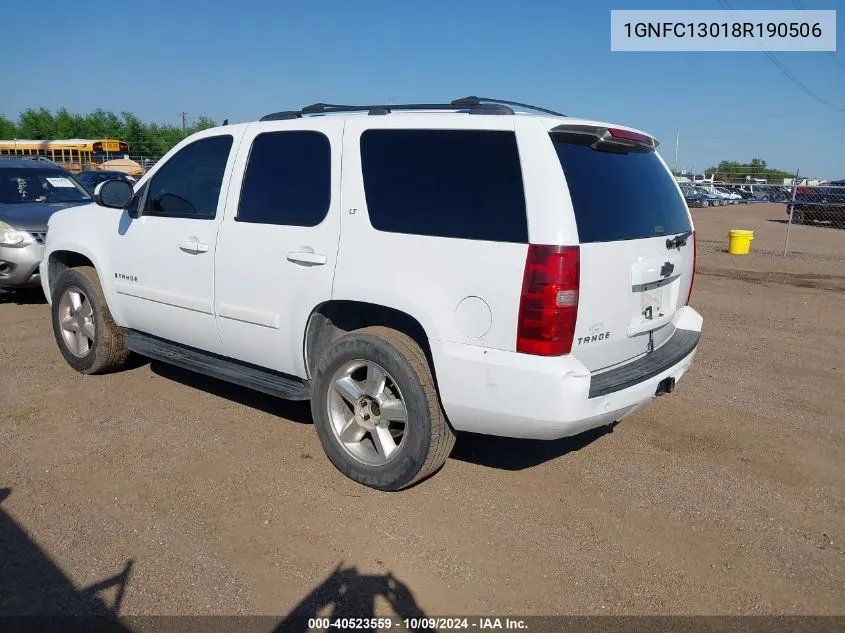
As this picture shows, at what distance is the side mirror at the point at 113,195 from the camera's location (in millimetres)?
5133

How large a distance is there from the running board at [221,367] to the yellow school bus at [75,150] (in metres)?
44.1

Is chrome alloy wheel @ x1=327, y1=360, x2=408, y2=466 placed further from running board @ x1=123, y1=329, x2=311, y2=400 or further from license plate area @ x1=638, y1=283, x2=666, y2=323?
license plate area @ x1=638, y1=283, x2=666, y2=323

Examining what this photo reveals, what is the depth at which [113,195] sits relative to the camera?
516 centimetres

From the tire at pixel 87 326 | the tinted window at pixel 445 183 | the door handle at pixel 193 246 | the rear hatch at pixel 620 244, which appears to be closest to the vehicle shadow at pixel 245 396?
the tire at pixel 87 326

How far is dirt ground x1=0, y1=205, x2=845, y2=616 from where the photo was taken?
9.87 ft

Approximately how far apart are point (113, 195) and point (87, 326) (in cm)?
115

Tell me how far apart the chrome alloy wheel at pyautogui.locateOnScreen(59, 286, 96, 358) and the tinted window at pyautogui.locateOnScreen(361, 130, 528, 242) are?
9.92 feet

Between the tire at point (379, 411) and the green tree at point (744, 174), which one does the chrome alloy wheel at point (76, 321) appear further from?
the green tree at point (744, 174)

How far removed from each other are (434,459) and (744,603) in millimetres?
1551

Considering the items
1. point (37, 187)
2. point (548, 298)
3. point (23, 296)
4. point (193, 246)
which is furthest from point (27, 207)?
point (548, 298)

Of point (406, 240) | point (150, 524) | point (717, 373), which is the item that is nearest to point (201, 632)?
point (150, 524)

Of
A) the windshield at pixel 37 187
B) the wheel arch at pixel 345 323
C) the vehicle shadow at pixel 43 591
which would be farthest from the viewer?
the windshield at pixel 37 187

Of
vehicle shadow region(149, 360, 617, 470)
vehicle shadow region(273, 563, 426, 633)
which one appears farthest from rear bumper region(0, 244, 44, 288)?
vehicle shadow region(273, 563, 426, 633)

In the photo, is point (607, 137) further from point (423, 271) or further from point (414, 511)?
point (414, 511)
